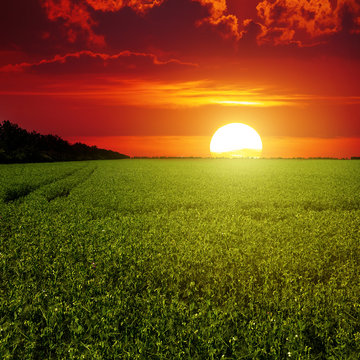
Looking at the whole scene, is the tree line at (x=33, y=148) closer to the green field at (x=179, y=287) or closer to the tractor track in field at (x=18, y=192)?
the tractor track in field at (x=18, y=192)

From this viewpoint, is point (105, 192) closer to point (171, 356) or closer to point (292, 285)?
point (292, 285)

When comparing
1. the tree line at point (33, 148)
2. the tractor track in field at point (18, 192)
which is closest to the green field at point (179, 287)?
the tractor track in field at point (18, 192)

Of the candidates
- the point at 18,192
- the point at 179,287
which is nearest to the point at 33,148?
the point at 18,192

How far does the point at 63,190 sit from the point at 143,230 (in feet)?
44.3

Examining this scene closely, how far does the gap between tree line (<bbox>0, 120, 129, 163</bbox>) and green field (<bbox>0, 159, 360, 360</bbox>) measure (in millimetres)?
69916

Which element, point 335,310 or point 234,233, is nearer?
point 335,310

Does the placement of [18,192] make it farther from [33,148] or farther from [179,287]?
[33,148]

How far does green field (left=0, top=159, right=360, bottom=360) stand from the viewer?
5270 mm

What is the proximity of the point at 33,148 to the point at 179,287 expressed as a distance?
8203cm

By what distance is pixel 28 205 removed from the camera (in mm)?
16703

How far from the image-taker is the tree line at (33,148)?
3070 inches

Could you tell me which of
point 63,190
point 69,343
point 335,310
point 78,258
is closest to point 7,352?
point 69,343

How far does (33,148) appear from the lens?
8162cm

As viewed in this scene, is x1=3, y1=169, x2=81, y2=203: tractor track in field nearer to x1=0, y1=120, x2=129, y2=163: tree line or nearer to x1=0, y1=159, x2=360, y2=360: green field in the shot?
x1=0, y1=159, x2=360, y2=360: green field
